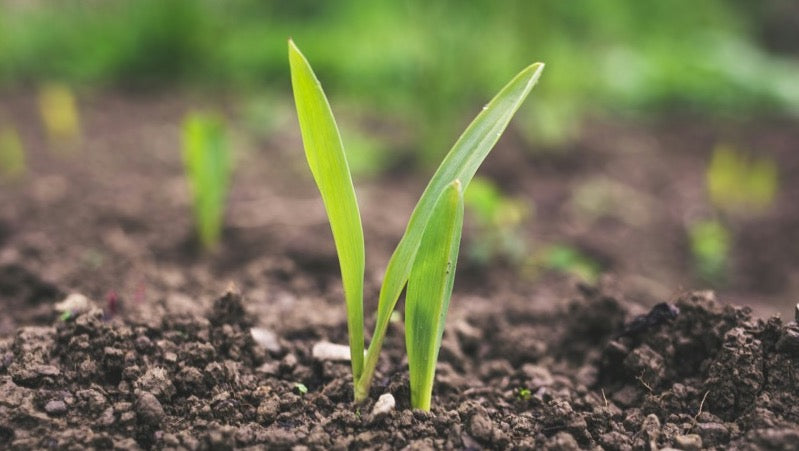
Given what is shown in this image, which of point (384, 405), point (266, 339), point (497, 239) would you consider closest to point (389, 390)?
point (384, 405)

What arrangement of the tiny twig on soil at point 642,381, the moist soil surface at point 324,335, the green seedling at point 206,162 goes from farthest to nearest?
the green seedling at point 206,162
the tiny twig on soil at point 642,381
the moist soil surface at point 324,335

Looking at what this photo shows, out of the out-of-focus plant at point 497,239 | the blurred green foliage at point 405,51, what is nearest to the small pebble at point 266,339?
the out-of-focus plant at point 497,239

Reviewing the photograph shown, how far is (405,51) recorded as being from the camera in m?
5.04

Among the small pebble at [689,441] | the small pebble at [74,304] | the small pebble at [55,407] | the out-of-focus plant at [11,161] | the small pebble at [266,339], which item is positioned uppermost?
the out-of-focus plant at [11,161]

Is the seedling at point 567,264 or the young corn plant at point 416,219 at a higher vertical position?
the seedling at point 567,264

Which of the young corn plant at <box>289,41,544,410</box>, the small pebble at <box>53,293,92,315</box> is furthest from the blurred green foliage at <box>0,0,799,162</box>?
the young corn plant at <box>289,41,544,410</box>

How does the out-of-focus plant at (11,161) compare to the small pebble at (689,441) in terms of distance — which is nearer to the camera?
the small pebble at (689,441)

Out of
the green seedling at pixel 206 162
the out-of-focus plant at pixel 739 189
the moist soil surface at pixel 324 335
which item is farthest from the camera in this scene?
the out-of-focus plant at pixel 739 189

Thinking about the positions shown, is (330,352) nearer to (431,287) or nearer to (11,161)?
(431,287)

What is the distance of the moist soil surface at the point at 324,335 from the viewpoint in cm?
127

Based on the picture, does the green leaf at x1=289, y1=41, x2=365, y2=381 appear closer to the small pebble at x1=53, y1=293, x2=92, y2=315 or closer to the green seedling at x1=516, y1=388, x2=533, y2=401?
the green seedling at x1=516, y1=388, x2=533, y2=401

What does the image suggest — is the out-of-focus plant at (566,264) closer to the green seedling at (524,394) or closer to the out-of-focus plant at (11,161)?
the green seedling at (524,394)

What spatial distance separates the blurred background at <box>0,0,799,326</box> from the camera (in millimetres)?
2379

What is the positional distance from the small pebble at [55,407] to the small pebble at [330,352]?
459mm
